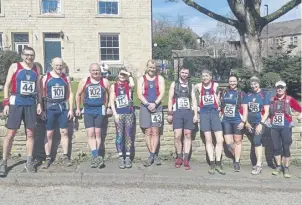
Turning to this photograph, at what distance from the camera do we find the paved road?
16.0 feet

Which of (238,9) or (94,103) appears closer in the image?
(94,103)

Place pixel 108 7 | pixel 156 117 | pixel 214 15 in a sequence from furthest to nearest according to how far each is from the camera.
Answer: pixel 108 7 < pixel 214 15 < pixel 156 117

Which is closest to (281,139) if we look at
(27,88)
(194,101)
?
(194,101)

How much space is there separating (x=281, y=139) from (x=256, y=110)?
0.62 metres

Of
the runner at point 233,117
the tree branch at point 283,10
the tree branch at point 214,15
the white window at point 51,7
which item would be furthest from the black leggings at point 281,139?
the white window at point 51,7

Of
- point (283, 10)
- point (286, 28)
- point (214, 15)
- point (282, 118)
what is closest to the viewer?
point (282, 118)

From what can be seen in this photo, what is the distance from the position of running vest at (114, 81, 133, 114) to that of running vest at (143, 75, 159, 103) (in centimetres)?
31

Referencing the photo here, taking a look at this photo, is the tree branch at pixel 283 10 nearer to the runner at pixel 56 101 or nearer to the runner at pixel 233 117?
the runner at pixel 233 117

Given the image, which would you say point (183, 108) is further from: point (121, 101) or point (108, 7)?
point (108, 7)

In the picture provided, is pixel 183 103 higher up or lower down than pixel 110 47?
lower down

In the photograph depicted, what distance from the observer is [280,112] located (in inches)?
229

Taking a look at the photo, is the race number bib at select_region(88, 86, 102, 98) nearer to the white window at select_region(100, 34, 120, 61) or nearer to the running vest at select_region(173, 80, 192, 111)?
the running vest at select_region(173, 80, 192, 111)

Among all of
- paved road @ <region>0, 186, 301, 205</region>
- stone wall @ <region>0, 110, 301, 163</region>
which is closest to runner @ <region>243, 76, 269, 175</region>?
stone wall @ <region>0, 110, 301, 163</region>

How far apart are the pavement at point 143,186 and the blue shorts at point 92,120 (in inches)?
29.0
